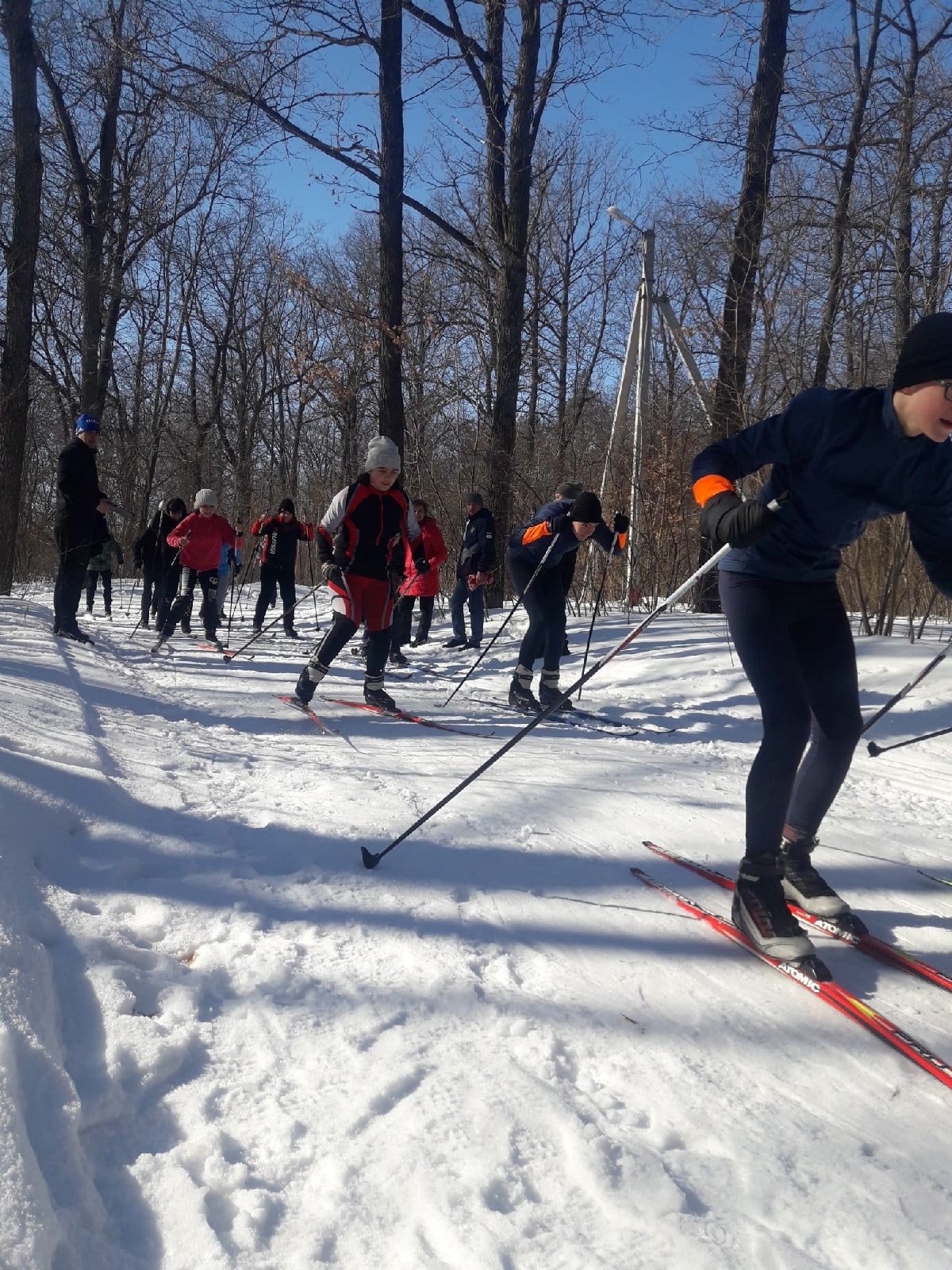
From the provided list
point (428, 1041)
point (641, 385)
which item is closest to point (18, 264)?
point (641, 385)

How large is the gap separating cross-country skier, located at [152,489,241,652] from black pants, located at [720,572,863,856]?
8.16 metres

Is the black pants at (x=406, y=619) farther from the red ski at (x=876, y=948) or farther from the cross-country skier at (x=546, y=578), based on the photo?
the red ski at (x=876, y=948)

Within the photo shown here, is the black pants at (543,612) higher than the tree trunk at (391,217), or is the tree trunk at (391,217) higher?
the tree trunk at (391,217)

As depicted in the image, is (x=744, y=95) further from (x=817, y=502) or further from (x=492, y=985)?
(x=492, y=985)

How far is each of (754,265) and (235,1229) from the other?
38.8ft

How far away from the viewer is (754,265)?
36.1 feet

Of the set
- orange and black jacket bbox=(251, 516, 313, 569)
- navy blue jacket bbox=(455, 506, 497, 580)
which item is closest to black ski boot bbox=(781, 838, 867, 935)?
navy blue jacket bbox=(455, 506, 497, 580)

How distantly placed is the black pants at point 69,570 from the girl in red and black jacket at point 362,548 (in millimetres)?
3940

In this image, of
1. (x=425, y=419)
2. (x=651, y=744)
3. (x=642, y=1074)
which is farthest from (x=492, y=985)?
(x=425, y=419)

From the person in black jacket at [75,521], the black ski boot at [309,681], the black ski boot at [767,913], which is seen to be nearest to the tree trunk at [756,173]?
the black ski boot at [309,681]

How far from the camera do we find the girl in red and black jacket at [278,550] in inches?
475

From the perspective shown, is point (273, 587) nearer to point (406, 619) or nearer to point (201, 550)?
point (201, 550)

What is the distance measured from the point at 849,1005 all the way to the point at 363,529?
4711 mm

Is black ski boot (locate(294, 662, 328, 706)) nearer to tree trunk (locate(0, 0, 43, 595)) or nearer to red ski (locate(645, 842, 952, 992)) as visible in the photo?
red ski (locate(645, 842, 952, 992))
